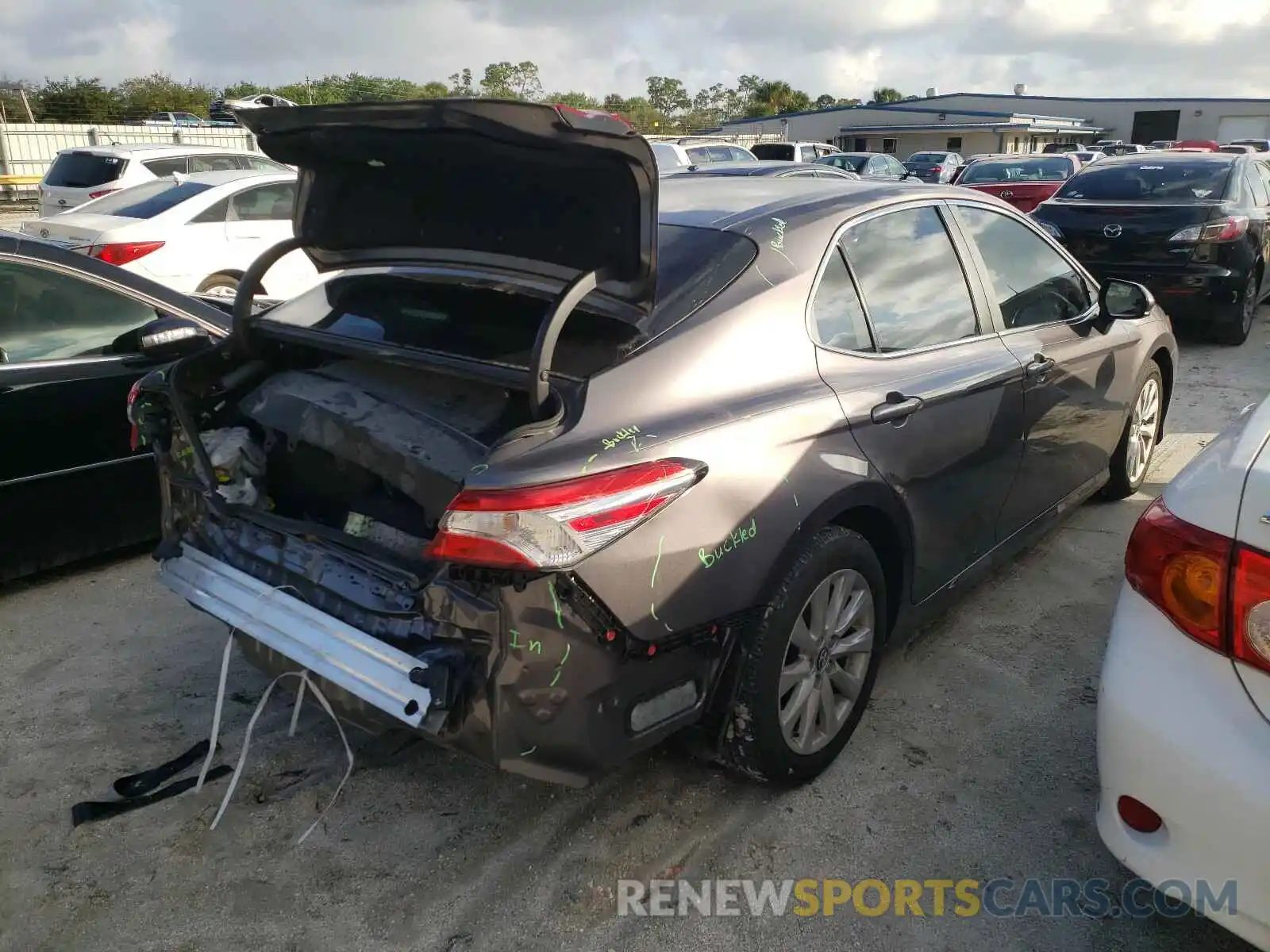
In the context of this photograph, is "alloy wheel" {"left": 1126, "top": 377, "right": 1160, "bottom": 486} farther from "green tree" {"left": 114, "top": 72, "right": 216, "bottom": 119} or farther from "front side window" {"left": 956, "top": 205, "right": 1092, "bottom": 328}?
→ "green tree" {"left": 114, "top": 72, "right": 216, "bottom": 119}

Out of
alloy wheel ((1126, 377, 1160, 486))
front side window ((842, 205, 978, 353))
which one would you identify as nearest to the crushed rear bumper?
front side window ((842, 205, 978, 353))

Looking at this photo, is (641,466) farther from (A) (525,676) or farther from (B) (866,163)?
(B) (866,163)

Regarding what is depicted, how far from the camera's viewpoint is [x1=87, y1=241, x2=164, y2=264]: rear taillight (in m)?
8.35

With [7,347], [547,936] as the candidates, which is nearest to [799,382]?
[547,936]

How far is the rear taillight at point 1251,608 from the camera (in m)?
1.81

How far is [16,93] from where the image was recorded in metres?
37.4

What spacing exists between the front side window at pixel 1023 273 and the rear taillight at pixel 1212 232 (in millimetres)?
4875

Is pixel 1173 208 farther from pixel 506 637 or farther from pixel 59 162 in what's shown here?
pixel 59 162

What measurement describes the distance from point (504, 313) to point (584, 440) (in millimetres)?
708

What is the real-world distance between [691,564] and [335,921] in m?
1.23

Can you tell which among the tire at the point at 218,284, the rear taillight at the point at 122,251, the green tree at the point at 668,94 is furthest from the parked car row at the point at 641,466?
the green tree at the point at 668,94

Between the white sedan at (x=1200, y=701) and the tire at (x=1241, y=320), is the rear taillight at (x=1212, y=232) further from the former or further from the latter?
the white sedan at (x=1200, y=701)

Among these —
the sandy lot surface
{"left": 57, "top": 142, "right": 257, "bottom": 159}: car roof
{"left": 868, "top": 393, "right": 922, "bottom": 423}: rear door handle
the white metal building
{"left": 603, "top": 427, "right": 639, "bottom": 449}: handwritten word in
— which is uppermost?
the white metal building

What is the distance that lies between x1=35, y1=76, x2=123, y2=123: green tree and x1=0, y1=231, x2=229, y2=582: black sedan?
127ft
